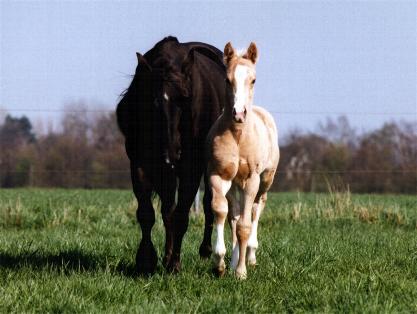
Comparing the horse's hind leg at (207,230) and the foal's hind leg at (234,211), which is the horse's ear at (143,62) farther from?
the horse's hind leg at (207,230)

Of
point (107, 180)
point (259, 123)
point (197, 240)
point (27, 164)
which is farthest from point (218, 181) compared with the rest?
point (27, 164)

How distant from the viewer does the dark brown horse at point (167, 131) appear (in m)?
5.80

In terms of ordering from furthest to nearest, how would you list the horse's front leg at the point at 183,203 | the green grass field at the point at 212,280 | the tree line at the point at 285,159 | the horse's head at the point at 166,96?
the tree line at the point at 285,159 → the horse's front leg at the point at 183,203 → the horse's head at the point at 166,96 → the green grass field at the point at 212,280

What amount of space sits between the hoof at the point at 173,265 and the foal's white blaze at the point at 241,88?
5.86 feet

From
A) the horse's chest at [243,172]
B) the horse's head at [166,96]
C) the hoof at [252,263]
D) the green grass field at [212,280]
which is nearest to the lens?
the green grass field at [212,280]

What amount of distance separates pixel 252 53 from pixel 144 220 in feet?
6.24

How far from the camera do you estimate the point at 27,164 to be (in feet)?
195

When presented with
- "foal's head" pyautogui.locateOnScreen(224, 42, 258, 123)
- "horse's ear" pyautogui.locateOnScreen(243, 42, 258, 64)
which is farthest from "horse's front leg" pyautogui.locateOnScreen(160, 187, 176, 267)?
"horse's ear" pyautogui.locateOnScreen(243, 42, 258, 64)

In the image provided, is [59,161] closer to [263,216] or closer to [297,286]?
[263,216]

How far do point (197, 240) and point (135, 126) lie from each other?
10.5 ft

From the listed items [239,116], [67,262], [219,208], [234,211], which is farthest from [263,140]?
[67,262]

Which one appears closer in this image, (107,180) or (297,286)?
(297,286)

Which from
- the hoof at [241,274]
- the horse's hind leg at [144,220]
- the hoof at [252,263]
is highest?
the horse's hind leg at [144,220]

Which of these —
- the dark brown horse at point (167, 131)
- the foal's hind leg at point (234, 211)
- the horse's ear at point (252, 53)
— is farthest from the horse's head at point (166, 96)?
the foal's hind leg at point (234, 211)
